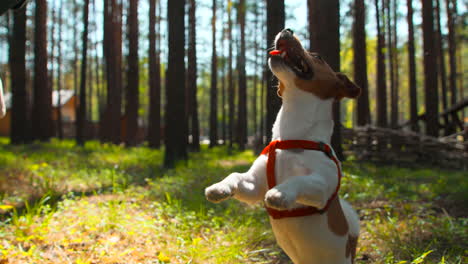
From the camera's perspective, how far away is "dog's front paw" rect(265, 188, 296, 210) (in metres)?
1.57

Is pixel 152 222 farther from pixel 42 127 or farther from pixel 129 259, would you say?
pixel 42 127

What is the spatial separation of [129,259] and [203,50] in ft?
69.7

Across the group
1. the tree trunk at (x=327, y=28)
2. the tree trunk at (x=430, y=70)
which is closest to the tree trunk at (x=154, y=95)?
the tree trunk at (x=430, y=70)

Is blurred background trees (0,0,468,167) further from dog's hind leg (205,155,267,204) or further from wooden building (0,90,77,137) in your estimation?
wooden building (0,90,77,137)

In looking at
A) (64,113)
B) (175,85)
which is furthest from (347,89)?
(64,113)

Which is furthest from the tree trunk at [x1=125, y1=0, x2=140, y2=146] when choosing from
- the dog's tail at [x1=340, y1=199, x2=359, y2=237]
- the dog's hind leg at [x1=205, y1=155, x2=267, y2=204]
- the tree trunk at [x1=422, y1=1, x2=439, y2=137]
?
the dog's tail at [x1=340, y1=199, x2=359, y2=237]

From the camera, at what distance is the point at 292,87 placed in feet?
6.78

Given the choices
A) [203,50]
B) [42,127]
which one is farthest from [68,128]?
[42,127]

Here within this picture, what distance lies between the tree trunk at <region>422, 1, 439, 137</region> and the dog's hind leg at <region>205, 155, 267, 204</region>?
1238 cm

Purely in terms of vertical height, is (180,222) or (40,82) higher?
(40,82)

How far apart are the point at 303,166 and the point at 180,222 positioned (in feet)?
10.8

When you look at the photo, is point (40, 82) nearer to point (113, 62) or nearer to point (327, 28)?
point (113, 62)

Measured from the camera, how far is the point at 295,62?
2.08 meters

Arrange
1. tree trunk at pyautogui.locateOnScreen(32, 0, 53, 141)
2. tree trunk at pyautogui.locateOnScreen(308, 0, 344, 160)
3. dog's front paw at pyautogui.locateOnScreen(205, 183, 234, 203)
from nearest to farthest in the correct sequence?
dog's front paw at pyautogui.locateOnScreen(205, 183, 234, 203) < tree trunk at pyautogui.locateOnScreen(308, 0, 344, 160) < tree trunk at pyautogui.locateOnScreen(32, 0, 53, 141)
